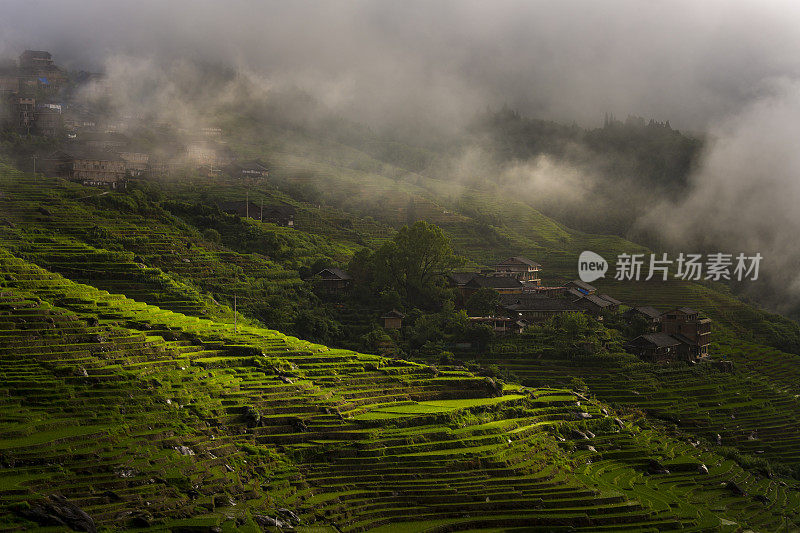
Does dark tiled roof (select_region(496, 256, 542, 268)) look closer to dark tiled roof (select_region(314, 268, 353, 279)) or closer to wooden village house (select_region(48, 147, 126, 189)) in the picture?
dark tiled roof (select_region(314, 268, 353, 279))

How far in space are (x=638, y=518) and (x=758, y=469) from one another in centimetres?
1190

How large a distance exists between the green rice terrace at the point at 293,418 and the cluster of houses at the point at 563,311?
1.66 metres

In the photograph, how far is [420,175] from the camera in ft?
263

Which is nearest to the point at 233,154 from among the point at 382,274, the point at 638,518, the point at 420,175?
the point at 420,175

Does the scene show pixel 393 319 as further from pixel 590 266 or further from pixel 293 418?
pixel 293 418

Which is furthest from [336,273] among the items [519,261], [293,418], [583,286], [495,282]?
[293,418]

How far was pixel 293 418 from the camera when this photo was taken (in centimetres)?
2469

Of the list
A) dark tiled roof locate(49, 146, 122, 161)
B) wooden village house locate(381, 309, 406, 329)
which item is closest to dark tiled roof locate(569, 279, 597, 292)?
wooden village house locate(381, 309, 406, 329)

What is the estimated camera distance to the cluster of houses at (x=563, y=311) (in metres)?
44.0

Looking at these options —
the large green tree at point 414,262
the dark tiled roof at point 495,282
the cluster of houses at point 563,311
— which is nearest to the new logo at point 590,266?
the cluster of houses at point 563,311

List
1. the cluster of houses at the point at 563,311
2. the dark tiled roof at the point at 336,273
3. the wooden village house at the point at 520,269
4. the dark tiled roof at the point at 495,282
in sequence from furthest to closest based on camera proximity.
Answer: the wooden village house at the point at 520,269 < the dark tiled roof at the point at 495,282 < the dark tiled roof at the point at 336,273 < the cluster of houses at the point at 563,311

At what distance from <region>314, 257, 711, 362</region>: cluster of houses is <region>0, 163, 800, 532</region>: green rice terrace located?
65.5 inches

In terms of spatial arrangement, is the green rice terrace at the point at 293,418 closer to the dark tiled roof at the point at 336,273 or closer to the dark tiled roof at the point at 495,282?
the dark tiled roof at the point at 336,273

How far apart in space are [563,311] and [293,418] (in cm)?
2450
